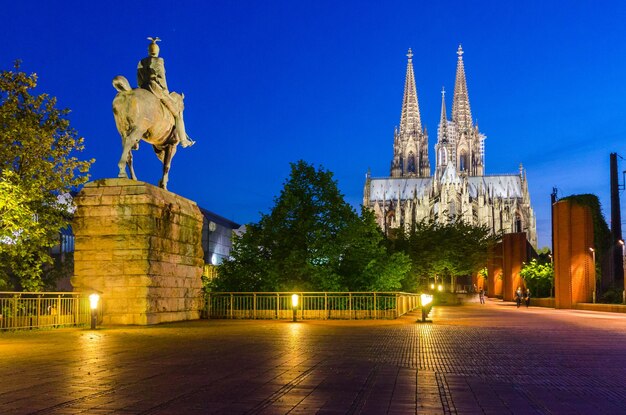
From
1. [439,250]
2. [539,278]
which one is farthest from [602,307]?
[439,250]

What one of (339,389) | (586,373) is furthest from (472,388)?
(586,373)

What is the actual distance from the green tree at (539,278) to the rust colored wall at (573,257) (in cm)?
832

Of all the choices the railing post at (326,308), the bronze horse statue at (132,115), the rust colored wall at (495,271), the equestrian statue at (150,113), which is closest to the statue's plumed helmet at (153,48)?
the equestrian statue at (150,113)

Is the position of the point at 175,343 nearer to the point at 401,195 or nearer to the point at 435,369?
the point at 435,369

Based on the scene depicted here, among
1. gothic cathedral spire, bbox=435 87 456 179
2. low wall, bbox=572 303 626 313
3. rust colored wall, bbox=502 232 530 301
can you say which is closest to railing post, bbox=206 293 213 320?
low wall, bbox=572 303 626 313

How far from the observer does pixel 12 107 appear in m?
25.1

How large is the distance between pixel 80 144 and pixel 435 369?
67.3 feet

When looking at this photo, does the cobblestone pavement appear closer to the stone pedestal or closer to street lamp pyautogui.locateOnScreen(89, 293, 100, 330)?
street lamp pyautogui.locateOnScreen(89, 293, 100, 330)

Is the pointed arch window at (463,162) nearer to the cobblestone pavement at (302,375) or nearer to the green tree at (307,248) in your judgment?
the green tree at (307,248)

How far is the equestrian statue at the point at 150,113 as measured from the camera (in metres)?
19.8

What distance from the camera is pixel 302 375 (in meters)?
9.38

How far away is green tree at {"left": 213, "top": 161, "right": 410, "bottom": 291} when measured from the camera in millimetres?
29484

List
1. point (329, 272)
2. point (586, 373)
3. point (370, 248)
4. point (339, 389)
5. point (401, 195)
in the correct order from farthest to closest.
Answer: point (401, 195), point (370, 248), point (329, 272), point (586, 373), point (339, 389)

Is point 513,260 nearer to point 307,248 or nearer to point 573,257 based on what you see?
point 573,257
